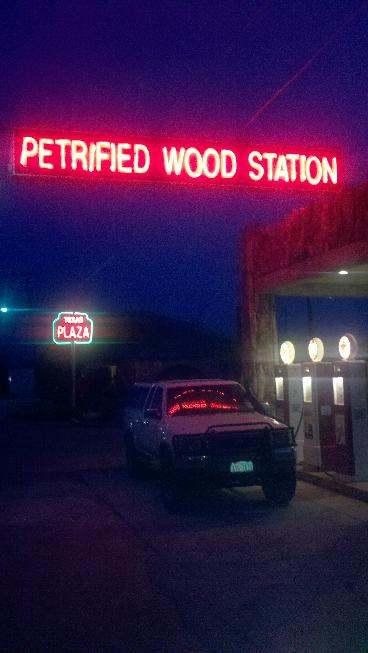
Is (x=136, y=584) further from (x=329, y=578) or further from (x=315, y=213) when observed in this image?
(x=315, y=213)

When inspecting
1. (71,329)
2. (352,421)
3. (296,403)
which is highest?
(71,329)

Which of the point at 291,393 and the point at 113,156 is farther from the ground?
the point at 113,156

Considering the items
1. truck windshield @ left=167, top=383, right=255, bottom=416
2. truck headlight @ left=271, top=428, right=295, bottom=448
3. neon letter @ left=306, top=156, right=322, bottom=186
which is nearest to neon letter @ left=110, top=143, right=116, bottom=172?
neon letter @ left=306, top=156, right=322, bottom=186

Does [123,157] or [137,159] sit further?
[137,159]

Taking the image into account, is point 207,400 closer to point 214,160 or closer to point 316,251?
point 316,251

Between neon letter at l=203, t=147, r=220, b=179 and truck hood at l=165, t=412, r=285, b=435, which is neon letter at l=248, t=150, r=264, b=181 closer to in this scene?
neon letter at l=203, t=147, r=220, b=179

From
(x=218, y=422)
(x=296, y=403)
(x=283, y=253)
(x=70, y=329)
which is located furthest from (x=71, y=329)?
(x=218, y=422)

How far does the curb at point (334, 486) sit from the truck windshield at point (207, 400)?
1.78 m

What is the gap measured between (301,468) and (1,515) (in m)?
6.12

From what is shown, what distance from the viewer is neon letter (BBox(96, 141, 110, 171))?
1523cm

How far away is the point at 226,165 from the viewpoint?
16078 millimetres

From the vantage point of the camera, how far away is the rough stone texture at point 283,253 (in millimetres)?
13422

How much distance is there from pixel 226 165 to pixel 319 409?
561cm

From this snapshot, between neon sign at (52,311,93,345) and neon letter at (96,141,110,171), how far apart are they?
22.4 meters
